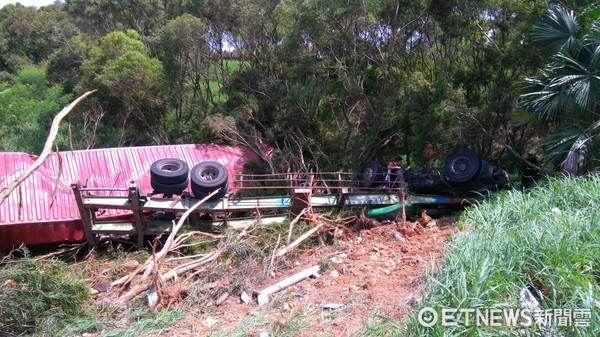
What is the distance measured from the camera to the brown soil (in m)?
5.40

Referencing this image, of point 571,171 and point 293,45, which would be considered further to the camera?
point 293,45

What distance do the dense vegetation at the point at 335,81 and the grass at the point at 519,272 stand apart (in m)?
3.84

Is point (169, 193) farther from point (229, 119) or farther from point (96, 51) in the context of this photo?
point (96, 51)

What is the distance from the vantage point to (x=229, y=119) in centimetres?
1551

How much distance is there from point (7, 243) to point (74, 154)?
252 cm

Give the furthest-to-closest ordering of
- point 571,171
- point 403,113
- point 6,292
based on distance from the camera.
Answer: point 403,113, point 571,171, point 6,292

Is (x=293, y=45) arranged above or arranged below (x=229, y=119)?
above

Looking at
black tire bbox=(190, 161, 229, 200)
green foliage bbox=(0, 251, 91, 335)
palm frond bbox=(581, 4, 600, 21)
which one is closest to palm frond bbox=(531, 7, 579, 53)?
palm frond bbox=(581, 4, 600, 21)

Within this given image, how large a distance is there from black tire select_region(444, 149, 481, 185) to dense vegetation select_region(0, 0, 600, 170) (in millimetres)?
1166

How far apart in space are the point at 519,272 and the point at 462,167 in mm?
6951

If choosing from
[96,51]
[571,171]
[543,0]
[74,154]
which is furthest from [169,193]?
[96,51]

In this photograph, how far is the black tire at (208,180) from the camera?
383 inches

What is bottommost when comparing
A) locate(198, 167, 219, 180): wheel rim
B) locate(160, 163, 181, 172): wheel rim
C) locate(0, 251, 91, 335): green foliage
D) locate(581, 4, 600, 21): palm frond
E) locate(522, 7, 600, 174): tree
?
locate(0, 251, 91, 335): green foliage

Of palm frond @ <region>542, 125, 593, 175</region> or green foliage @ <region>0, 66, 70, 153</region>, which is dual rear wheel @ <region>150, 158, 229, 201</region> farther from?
green foliage @ <region>0, 66, 70, 153</region>
